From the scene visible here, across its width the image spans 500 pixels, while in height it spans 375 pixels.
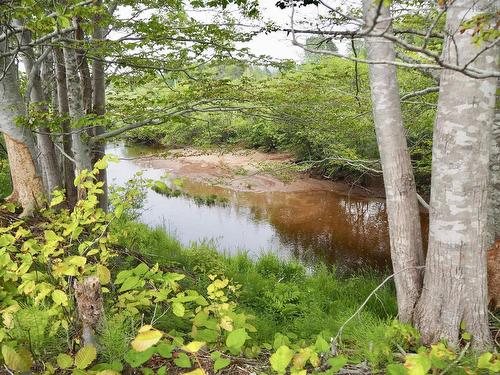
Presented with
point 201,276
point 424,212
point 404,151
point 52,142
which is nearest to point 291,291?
point 201,276

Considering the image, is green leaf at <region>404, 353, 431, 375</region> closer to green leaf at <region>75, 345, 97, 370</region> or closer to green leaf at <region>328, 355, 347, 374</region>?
green leaf at <region>328, 355, 347, 374</region>

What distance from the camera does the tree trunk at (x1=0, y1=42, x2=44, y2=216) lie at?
13.3 feet

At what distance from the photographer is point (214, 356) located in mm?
1507

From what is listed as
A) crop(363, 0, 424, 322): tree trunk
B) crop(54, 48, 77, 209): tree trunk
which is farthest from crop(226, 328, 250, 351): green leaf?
crop(54, 48, 77, 209): tree trunk

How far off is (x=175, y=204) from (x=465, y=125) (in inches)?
453

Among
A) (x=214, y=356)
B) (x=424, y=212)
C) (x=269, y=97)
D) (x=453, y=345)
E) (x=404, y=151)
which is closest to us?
(x=214, y=356)

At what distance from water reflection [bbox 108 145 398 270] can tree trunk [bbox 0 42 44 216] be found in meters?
3.38

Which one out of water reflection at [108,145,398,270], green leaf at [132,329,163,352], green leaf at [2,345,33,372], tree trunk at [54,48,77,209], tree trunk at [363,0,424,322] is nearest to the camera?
green leaf at [132,329,163,352]

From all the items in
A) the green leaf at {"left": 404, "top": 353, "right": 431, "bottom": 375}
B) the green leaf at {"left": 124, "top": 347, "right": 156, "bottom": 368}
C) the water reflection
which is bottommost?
the water reflection

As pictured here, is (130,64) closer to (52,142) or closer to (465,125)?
(52,142)

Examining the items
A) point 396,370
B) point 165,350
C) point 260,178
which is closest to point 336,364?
point 396,370

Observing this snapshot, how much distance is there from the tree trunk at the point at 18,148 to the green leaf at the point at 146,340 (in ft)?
12.8

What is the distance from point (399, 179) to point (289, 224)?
8.01m

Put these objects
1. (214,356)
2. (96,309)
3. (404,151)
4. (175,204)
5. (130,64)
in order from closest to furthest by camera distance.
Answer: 1. (214,356)
2. (96,309)
3. (404,151)
4. (130,64)
5. (175,204)
